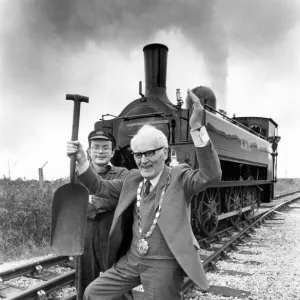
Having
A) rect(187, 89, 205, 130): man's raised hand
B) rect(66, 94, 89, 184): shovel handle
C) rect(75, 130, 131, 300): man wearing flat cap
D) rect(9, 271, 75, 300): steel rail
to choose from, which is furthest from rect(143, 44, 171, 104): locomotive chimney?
rect(187, 89, 205, 130): man's raised hand

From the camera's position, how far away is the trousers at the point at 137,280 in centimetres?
184

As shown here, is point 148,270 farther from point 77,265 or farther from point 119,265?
point 77,265

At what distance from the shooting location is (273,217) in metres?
10.1

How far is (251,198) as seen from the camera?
30.7 ft

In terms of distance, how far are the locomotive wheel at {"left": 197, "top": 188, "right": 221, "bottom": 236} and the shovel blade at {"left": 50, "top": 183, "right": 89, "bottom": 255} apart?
4.13 m

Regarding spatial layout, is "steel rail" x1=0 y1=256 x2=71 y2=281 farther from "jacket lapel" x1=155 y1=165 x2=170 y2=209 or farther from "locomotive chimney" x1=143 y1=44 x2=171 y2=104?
"locomotive chimney" x1=143 y1=44 x2=171 y2=104

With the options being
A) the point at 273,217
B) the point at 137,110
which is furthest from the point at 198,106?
the point at 273,217

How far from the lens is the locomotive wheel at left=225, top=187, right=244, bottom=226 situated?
7531mm

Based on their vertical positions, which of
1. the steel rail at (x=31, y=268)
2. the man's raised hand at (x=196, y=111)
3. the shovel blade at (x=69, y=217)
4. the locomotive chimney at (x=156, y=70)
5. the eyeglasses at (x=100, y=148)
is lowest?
the steel rail at (x=31, y=268)

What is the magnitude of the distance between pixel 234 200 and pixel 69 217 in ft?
20.2

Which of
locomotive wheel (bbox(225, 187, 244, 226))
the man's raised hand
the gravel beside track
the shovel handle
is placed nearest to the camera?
the man's raised hand

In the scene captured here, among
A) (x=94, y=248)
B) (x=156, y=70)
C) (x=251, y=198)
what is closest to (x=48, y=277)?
(x=94, y=248)

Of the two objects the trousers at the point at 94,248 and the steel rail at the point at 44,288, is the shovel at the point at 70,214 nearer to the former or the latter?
the trousers at the point at 94,248

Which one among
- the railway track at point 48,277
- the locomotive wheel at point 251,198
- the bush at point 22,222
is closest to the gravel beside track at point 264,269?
the railway track at point 48,277
